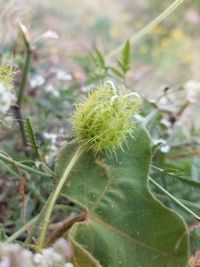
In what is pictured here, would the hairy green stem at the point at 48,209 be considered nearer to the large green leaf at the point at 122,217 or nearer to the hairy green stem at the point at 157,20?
the large green leaf at the point at 122,217

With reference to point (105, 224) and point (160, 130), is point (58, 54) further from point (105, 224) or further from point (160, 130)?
point (105, 224)

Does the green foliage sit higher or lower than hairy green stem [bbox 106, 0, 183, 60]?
lower

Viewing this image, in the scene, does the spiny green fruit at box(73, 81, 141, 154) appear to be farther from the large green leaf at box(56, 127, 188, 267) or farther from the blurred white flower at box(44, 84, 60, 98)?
the blurred white flower at box(44, 84, 60, 98)

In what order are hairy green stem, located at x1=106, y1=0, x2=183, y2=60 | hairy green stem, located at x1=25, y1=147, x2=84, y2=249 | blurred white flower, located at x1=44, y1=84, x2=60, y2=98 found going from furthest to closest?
blurred white flower, located at x1=44, y1=84, x2=60, y2=98 → hairy green stem, located at x1=106, y1=0, x2=183, y2=60 → hairy green stem, located at x1=25, y1=147, x2=84, y2=249

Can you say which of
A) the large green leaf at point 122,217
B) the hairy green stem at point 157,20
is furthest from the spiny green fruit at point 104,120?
the hairy green stem at point 157,20

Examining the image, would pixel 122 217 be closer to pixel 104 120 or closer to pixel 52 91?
pixel 104 120

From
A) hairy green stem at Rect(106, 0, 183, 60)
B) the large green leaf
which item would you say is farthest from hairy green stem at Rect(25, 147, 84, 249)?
hairy green stem at Rect(106, 0, 183, 60)

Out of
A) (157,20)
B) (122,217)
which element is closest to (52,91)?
(157,20)
